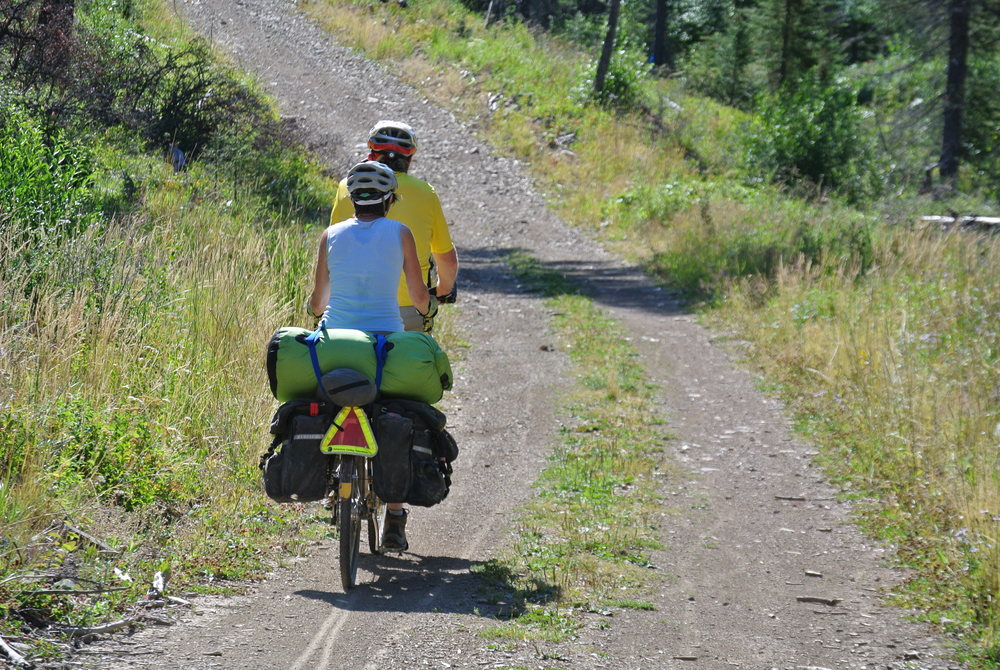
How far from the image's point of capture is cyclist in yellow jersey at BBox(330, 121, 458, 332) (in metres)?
6.09

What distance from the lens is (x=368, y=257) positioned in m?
5.31

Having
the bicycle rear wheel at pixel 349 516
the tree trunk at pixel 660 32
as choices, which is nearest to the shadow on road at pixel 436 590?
the bicycle rear wheel at pixel 349 516

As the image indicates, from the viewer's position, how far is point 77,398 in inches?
244

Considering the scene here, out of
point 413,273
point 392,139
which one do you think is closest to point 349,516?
point 413,273

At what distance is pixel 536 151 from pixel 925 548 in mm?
20462

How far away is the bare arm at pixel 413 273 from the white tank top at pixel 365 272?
4cm

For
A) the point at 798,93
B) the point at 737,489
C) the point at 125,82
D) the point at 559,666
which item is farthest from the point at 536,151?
the point at 559,666

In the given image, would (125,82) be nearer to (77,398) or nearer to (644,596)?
(77,398)

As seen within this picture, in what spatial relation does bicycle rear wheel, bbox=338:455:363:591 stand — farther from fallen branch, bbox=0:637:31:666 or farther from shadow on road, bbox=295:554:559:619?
fallen branch, bbox=0:637:31:666

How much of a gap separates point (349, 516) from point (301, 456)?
360 millimetres

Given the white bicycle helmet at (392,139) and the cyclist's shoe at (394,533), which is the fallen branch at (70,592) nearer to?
the cyclist's shoe at (394,533)

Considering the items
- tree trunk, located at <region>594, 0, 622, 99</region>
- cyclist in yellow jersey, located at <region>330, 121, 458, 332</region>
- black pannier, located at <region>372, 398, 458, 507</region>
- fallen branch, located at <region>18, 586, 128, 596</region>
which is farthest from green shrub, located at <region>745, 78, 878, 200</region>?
fallen branch, located at <region>18, 586, 128, 596</region>

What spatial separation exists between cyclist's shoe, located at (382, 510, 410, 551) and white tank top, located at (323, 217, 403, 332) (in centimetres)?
111

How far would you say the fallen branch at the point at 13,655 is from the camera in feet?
13.0
